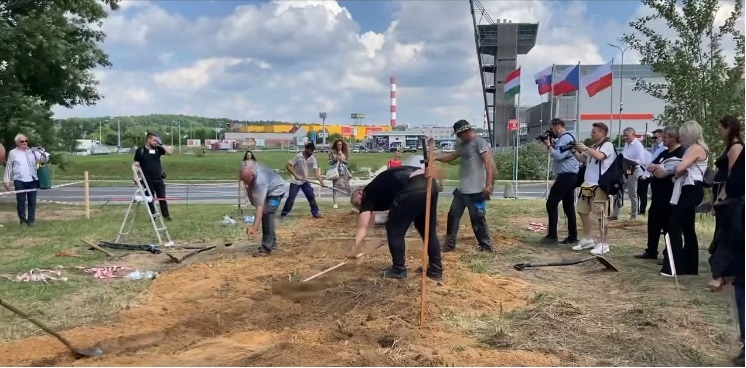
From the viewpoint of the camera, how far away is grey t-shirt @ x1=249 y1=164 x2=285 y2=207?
7.74 m

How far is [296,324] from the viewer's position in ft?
16.0

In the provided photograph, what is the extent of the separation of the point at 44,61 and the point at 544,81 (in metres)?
17.7

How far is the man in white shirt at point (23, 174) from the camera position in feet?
35.8

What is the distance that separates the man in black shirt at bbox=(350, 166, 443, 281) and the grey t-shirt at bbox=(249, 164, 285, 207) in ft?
6.70

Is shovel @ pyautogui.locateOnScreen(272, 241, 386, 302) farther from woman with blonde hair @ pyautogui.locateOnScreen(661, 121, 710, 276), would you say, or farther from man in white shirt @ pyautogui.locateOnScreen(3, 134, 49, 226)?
man in white shirt @ pyautogui.locateOnScreen(3, 134, 49, 226)

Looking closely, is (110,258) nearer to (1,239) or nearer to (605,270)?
(1,239)

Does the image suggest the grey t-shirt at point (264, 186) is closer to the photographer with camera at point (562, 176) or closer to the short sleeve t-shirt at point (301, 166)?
the photographer with camera at point (562, 176)

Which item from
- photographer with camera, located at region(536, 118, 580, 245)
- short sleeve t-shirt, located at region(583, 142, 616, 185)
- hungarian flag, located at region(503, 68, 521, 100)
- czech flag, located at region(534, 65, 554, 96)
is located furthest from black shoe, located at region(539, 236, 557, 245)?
czech flag, located at region(534, 65, 554, 96)

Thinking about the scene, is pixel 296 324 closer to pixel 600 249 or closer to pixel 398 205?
pixel 398 205

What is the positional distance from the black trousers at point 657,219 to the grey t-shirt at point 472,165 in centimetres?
201

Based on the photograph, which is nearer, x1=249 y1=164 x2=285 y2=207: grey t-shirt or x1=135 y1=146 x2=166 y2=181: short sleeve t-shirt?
x1=249 y1=164 x2=285 y2=207: grey t-shirt

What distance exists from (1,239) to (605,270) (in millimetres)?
8705

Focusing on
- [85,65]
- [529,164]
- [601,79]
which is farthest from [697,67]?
[529,164]

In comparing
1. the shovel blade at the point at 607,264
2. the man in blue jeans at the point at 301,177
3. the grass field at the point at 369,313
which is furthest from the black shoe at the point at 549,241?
the man in blue jeans at the point at 301,177
